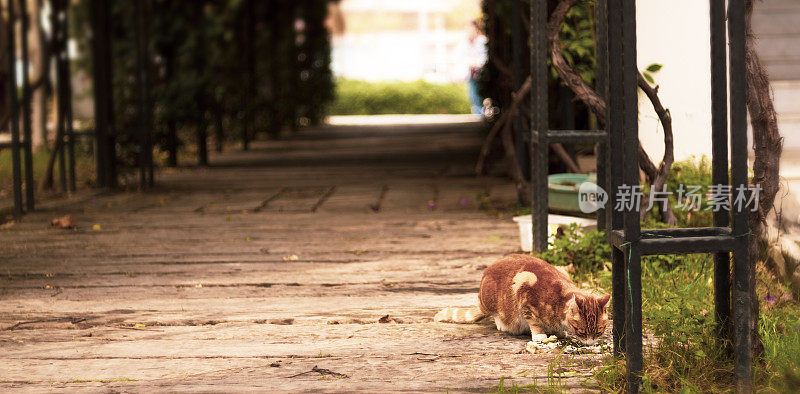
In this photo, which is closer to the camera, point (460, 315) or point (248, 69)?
point (460, 315)

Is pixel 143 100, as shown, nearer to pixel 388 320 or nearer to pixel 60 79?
pixel 60 79

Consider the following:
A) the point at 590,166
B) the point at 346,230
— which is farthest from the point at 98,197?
the point at 590,166

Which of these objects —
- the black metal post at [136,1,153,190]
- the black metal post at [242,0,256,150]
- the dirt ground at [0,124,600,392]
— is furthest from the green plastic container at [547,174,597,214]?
the black metal post at [242,0,256,150]

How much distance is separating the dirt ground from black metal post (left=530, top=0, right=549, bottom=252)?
0.38 m

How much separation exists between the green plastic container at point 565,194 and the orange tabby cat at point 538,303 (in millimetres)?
1788

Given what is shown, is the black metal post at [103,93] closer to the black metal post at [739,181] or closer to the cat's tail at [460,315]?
the cat's tail at [460,315]

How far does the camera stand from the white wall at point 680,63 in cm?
501

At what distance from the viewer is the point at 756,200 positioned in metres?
2.79

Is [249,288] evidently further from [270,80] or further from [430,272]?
[270,80]

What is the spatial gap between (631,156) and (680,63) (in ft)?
9.34

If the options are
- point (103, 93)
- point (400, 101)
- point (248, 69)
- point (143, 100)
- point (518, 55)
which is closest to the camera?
point (518, 55)

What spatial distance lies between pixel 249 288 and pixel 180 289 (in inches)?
11.6

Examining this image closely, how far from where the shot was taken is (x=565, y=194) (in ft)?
16.9

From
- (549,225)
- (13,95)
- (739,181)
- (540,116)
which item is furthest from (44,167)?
(739,181)
